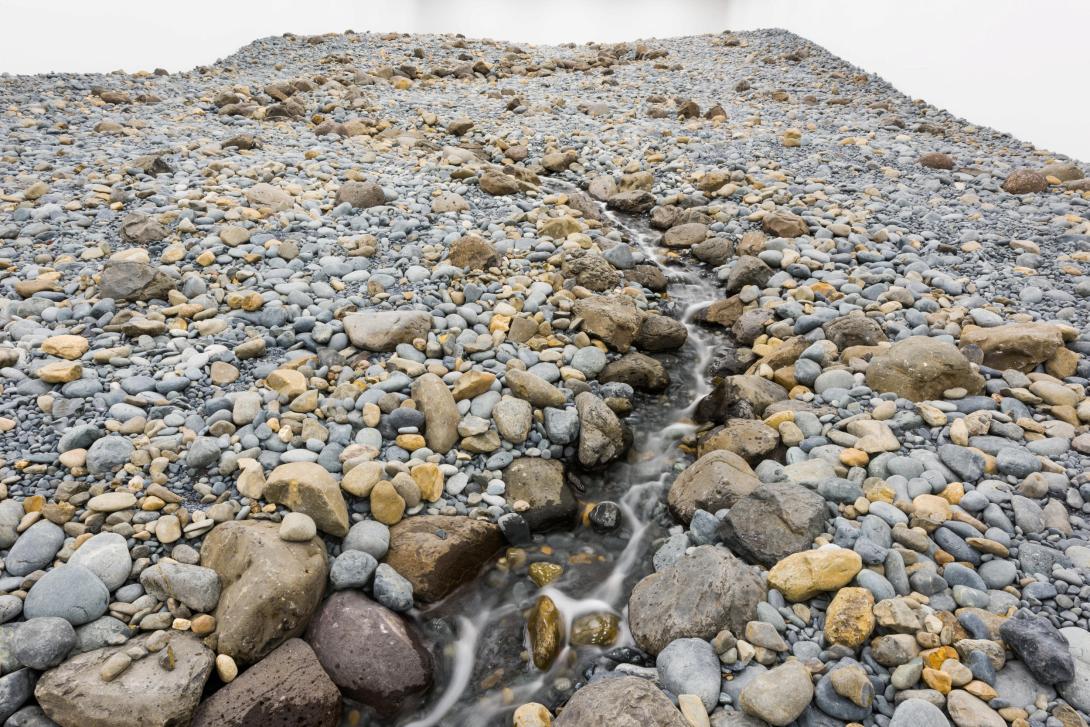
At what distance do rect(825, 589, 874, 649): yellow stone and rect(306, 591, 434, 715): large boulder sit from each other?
1.64 m

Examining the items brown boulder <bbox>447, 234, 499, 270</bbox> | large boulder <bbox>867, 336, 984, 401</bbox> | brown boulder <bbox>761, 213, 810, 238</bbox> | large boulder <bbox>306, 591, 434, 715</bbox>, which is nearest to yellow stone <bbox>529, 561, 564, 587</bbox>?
large boulder <bbox>306, 591, 434, 715</bbox>

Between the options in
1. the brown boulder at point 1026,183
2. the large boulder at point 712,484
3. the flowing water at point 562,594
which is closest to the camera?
the flowing water at point 562,594

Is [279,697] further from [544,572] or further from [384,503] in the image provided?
[544,572]

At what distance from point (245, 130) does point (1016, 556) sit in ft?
25.7

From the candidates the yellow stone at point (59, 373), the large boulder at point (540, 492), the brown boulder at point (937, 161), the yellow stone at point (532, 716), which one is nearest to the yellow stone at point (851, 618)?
the yellow stone at point (532, 716)

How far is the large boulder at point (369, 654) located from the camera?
2344mm

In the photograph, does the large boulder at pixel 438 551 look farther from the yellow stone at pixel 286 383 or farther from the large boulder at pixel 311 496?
the yellow stone at pixel 286 383

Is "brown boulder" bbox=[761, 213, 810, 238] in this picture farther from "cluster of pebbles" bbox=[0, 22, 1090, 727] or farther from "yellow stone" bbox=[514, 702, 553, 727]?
"yellow stone" bbox=[514, 702, 553, 727]

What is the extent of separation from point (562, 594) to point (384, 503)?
0.98m

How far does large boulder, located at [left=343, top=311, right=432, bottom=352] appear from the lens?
3.61 metres

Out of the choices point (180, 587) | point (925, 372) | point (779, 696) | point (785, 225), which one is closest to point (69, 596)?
point (180, 587)

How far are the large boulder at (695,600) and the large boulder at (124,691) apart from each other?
1748 mm

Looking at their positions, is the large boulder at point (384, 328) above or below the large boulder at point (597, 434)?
above

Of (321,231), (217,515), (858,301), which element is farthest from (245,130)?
(858,301)
